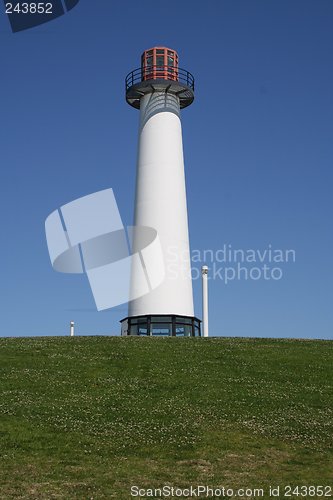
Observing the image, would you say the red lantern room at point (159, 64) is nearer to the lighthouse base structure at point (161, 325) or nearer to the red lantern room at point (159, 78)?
the red lantern room at point (159, 78)

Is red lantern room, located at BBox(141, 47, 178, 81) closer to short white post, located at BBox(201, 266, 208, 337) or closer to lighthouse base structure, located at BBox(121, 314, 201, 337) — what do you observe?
short white post, located at BBox(201, 266, 208, 337)

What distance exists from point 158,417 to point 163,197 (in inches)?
1124

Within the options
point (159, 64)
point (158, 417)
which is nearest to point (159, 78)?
point (159, 64)

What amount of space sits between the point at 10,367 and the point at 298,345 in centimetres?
1966

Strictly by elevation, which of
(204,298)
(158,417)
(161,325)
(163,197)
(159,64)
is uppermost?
(159,64)

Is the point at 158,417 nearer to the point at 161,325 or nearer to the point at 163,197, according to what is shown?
the point at 161,325

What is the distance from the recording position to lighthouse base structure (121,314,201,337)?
53094mm

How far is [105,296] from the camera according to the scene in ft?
178

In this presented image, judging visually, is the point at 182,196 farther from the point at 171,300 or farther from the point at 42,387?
the point at 42,387

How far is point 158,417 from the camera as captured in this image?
28422 millimetres

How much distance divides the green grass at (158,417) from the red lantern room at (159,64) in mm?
26321

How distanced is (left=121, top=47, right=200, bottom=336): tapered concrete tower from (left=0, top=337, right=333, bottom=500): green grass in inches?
423

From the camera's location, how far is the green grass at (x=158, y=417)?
21.9 m

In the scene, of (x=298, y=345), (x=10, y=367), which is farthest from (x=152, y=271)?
(x=10, y=367)
